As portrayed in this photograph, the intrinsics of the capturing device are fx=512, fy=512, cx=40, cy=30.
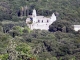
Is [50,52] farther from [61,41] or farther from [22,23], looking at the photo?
[22,23]

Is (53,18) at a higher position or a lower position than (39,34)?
higher

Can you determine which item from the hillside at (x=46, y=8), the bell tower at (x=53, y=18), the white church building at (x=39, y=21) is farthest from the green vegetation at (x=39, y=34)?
the white church building at (x=39, y=21)

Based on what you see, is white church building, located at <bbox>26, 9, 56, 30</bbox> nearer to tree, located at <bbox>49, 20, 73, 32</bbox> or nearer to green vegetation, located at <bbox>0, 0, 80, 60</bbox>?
green vegetation, located at <bbox>0, 0, 80, 60</bbox>

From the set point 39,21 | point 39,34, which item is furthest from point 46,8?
point 39,34

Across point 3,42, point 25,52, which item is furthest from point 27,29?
point 25,52

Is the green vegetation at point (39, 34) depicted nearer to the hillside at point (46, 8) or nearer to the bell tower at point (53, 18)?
the hillside at point (46, 8)

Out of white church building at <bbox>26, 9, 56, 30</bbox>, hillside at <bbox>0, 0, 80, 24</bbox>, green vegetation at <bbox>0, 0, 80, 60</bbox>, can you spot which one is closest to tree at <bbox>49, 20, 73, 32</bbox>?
green vegetation at <bbox>0, 0, 80, 60</bbox>

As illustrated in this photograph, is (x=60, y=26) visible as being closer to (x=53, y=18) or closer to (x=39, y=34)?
(x=53, y=18)
